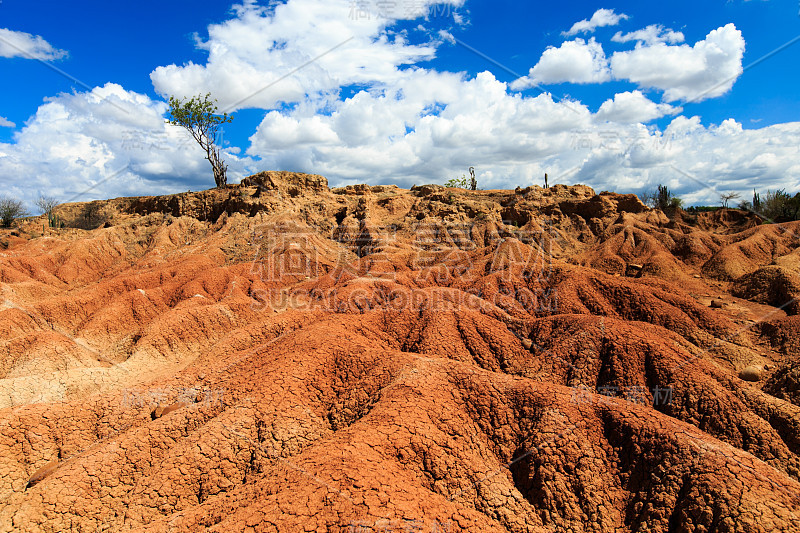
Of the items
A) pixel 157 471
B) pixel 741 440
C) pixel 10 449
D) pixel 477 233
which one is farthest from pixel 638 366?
pixel 477 233

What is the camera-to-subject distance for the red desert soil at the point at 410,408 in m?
5.29

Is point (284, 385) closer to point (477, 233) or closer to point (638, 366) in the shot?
point (638, 366)

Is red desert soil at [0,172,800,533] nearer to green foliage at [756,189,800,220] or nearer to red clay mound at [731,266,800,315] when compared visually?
red clay mound at [731,266,800,315]

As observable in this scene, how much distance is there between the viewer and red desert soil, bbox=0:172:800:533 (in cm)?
529

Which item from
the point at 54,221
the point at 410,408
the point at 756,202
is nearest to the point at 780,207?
the point at 756,202

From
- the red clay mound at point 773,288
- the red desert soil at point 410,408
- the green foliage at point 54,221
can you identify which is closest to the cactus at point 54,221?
the green foliage at point 54,221

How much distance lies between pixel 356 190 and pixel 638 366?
28557 mm

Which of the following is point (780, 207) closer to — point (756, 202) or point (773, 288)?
point (756, 202)

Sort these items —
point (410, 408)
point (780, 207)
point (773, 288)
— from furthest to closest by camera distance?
point (780, 207) < point (773, 288) < point (410, 408)

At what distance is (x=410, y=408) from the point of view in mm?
6715

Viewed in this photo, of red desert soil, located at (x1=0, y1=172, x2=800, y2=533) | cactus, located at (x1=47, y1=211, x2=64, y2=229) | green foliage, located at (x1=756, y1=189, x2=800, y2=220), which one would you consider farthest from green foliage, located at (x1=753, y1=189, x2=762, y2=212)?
cactus, located at (x1=47, y1=211, x2=64, y2=229)

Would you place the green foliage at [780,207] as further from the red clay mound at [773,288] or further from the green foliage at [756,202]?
the red clay mound at [773,288]

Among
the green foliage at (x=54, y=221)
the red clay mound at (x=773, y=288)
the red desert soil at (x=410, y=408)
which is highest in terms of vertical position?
the green foliage at (x=54, y=221)

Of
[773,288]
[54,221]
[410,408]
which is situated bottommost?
[410,408]
